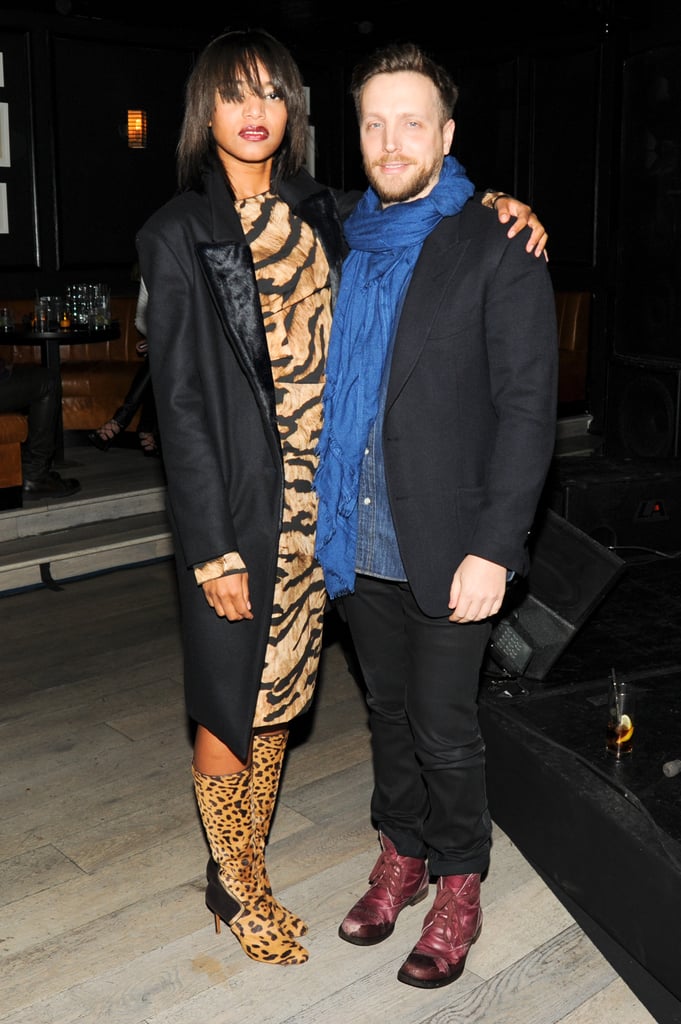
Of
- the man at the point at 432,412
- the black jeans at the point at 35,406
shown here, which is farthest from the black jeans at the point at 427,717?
the black jeans at the point at 35,406

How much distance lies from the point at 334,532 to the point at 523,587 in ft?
3.91

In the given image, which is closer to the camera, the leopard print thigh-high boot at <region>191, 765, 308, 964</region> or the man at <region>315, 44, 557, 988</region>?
the man at <region>315, 44, 557, 988</region>

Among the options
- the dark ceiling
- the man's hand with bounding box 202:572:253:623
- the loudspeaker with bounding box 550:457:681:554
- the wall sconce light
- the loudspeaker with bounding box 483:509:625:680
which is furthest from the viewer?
the wall sconce light

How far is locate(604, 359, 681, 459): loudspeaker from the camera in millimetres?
5008

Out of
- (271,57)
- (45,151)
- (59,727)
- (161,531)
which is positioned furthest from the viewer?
(45,151)

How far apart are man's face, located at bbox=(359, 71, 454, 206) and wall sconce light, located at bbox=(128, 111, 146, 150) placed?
217 inches

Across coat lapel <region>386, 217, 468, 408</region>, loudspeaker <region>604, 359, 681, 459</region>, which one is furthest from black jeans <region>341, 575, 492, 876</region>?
loudspeaker <region>604, 359, 681, 459</region>

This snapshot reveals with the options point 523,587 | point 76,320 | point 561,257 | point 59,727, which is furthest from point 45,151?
point 523,587

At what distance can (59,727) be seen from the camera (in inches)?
130

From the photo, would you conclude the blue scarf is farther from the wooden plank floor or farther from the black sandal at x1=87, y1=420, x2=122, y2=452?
the black sandal at x1=87, y1=420, x2=122, y2=452

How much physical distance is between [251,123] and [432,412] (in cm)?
58

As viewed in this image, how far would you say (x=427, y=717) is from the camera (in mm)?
2039

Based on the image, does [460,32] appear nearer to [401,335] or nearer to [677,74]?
[677,74]

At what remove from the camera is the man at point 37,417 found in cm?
531
